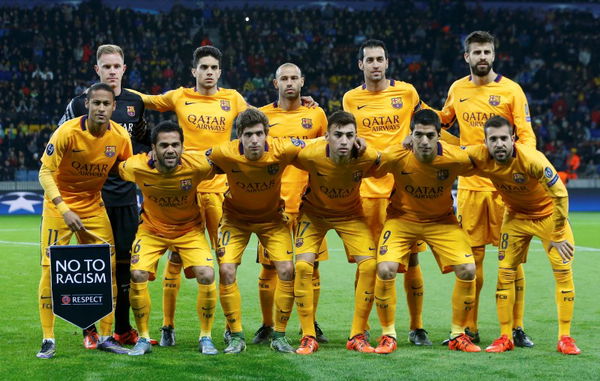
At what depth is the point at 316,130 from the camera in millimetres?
7789

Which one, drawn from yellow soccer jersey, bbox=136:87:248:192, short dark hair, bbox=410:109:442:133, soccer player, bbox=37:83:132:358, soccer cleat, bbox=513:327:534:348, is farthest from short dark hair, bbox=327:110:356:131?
soccer cleat, bbox=513:327:534:348

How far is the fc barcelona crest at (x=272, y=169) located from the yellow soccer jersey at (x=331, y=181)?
185 mm

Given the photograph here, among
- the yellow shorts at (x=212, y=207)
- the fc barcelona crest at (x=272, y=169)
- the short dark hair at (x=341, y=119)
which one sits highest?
the short dark hair at (x=341, y=119)

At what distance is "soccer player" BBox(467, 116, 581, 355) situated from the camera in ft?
21.6

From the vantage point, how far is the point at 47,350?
21.3 ft

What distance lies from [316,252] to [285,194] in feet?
2.83

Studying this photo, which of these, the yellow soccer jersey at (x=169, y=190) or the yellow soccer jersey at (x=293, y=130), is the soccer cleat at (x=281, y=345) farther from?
the yellow soccer jersey at (x=293, y=130)

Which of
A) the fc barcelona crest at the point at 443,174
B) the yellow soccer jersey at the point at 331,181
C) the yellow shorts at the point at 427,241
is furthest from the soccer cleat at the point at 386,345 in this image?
the fc barcelona crest at the point at 443,174

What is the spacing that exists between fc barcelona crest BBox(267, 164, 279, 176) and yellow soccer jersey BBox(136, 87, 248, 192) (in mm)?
790

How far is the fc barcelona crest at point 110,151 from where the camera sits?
6.76 metres

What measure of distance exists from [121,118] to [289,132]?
4.90 ft

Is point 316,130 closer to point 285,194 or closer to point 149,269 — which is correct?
point 285,194

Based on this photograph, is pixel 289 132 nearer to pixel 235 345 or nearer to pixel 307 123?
pixel 307 123

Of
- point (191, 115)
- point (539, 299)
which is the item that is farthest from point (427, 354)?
point (539, 299)
